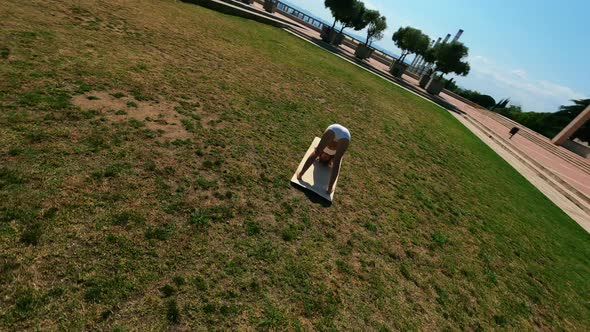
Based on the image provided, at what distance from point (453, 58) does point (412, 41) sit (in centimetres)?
548

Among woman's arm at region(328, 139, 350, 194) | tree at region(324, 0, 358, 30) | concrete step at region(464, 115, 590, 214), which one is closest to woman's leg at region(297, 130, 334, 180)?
woman's arm at region(328, 139, 350, 194)

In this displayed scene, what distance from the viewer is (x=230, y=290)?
2805mm

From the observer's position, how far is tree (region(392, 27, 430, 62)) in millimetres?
29234

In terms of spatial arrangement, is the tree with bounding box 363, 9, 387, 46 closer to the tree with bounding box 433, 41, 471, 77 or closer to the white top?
the tree with bounding box 433, 41, 471, 77

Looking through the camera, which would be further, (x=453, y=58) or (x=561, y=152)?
(x=453, y=58)

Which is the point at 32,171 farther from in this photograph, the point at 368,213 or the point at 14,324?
the point at 368,213

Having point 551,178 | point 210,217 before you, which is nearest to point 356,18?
point 551,178

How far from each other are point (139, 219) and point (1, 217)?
121 cm

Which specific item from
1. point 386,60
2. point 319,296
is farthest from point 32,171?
point 386,60

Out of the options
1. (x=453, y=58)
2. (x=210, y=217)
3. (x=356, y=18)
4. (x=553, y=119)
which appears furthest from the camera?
(x=553, y=119)

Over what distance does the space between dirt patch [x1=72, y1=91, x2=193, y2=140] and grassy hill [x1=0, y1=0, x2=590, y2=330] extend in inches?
1.6

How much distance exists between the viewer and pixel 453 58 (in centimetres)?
2600

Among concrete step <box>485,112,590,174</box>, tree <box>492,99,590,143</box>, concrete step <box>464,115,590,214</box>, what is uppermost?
tree <box>492,99,590,143</box>

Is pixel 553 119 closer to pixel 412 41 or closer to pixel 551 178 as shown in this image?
pixel 412 41
